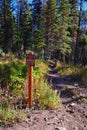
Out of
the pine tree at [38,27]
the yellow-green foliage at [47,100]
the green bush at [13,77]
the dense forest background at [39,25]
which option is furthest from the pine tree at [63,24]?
the yellow-green foliage at [47,100]

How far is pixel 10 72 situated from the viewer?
988cm

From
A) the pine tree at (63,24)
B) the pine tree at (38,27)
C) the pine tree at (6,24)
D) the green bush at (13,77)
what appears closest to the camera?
the green bush at (13,77)

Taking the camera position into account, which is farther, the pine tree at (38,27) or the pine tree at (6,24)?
the pine tree at (38,27)

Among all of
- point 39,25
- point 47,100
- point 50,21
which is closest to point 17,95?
point 47,100

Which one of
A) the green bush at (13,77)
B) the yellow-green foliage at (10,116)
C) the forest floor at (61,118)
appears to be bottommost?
the forest floor at (61,118)

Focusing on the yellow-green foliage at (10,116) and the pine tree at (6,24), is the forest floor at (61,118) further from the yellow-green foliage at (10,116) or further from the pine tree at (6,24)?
the pine tree at (6,24)

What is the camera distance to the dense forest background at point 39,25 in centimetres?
4569

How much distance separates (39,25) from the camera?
4859 cm

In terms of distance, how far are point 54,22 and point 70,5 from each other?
157 inches

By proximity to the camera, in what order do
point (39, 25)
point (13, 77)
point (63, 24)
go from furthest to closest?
point (39, 25) < point (63, 24) < point (13, 77)

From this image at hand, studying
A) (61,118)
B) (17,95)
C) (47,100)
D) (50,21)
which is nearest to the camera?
(61,118)

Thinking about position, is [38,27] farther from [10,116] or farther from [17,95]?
[10,116]

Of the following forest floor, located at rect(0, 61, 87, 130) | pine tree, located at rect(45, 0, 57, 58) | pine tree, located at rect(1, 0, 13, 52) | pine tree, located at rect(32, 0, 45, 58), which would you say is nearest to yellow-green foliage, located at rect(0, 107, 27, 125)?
forest floor, located at rect(0, 61, 87, 130)

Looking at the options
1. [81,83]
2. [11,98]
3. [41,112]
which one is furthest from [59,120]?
[81,83]
